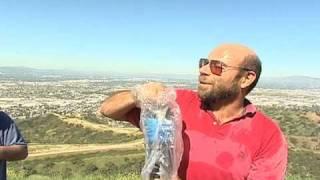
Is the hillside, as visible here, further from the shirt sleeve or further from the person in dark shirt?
the shirt sleeve

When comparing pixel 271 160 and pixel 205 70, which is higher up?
pixel 205 70

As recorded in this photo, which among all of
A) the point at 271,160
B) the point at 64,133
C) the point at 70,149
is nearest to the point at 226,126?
the point at 271,160

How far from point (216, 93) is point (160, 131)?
1.95 feet

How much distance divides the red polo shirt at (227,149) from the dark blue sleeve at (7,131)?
4.25ft

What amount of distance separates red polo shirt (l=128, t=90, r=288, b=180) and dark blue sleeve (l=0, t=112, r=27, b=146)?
1294 mm

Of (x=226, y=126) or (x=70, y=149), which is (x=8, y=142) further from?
(x=70, y=149)

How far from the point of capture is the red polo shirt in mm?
2703

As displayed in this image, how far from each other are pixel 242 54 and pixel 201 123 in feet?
1.40

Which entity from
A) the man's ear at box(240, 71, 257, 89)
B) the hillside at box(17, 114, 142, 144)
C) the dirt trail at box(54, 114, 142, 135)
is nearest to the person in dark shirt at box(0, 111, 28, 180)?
the man's ear at box(240, 71, 257, 89)

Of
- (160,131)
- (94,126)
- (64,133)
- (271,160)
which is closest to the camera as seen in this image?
(160,131)

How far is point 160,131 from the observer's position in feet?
7.46

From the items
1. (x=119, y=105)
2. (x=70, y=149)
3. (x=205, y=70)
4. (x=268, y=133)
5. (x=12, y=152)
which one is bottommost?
(x=70, y=149)

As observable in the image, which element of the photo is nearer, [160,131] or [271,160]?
[160,131]

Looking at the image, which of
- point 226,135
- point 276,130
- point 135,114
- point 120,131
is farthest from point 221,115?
point 120,131
